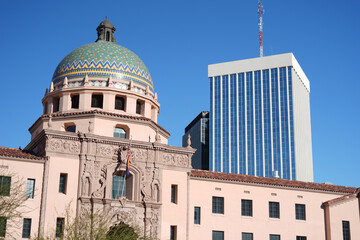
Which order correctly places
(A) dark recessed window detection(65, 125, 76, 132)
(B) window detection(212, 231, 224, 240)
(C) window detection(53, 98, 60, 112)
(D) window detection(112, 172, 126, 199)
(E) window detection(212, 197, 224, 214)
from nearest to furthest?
(D) window detection(112, 172, 126, 199) < (B) window detection(212, 231, 224, 240) < (E) window detection(212, 197, 224, 214) < (A) dark recessed window detection(65, 125, 76, 132) < (C) window detection(53, 98, 60, 112)

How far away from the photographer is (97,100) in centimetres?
4975

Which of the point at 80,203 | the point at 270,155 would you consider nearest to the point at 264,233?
the point at 80,203

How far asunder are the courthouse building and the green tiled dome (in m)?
0.10

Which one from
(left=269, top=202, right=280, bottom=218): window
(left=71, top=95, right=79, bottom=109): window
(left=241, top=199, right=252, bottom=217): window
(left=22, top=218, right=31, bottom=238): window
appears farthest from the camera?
(left=71, top=95, right=79, bottom=109): window

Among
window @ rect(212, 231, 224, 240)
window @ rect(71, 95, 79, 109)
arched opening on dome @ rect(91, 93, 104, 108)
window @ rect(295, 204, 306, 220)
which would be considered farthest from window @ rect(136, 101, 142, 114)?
window @ rect(295, 204, 306, 220)

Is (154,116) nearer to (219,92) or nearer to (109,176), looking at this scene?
(109,176)

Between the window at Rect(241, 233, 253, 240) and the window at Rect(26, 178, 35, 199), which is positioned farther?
the window at Rect(241, 233, 253, 240)

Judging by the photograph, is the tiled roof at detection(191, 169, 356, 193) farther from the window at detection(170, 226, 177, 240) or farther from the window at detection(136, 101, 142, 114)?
the window at detection(136, 101, 142, 114)

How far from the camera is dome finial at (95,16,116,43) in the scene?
55.5 m

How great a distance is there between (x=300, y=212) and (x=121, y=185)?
17151 mm

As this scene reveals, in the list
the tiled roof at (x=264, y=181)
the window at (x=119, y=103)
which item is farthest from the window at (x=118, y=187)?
the window at (x=119, y=103)

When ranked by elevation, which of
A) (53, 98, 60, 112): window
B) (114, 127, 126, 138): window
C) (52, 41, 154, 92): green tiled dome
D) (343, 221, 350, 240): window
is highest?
(52, 41, 154, 92): green tiled dome

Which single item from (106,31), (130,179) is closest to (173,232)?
(130,179)

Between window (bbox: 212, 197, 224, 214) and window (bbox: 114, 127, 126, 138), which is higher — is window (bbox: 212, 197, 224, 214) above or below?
below
